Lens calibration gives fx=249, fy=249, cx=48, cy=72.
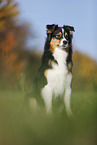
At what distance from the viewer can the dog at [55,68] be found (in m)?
4.26

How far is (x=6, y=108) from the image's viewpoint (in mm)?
2928

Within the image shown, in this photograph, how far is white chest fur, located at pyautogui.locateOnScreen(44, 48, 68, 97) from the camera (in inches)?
171

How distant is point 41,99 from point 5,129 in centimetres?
219

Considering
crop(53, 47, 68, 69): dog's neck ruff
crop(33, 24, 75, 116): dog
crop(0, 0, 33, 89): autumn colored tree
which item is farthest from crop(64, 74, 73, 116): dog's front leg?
crop(0, 0, 33, 89): autumn colored tree

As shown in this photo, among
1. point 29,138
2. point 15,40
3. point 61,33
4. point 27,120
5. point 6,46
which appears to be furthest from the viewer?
point 15,40

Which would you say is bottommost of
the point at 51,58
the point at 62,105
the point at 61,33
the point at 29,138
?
the point at 62,105

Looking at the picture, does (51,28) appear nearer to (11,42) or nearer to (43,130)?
(43,130)

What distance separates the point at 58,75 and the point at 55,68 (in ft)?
0.46

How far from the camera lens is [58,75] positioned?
14.3 ft

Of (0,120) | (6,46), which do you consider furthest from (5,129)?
(6,46)

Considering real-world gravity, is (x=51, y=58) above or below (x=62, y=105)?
above

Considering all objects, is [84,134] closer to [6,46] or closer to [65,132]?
[65,132]

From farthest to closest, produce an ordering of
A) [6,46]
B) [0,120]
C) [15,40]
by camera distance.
Answer: [15,40] → [6,46] → [0,120]

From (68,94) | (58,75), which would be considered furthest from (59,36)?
(68,94)
